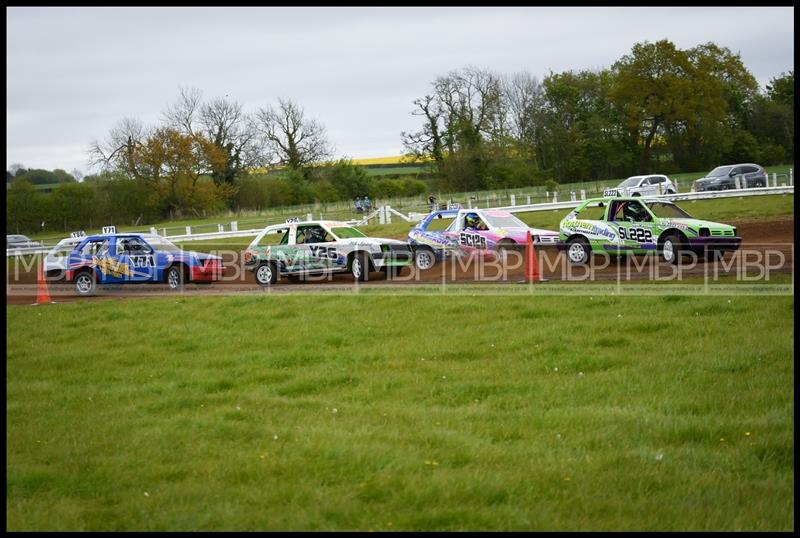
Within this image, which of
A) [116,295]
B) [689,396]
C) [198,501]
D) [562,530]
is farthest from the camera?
[116,295]

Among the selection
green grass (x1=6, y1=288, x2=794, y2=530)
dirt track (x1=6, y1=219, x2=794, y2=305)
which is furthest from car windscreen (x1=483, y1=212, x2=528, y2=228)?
green grass (x1=6, y1=288, x2=794, y2=530)

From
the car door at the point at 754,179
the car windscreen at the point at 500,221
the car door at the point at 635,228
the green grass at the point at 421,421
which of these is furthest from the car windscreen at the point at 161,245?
the car door at the point at 754,179

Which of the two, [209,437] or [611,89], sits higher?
[611,89]

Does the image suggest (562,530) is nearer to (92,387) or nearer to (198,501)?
(198,501)

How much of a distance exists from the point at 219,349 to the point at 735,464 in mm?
7601

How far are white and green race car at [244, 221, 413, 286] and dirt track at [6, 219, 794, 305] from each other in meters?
0.33

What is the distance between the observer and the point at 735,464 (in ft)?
22.2

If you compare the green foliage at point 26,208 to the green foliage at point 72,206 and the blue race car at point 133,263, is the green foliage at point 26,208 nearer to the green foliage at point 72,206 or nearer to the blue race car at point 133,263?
the green foliage at point 72,206

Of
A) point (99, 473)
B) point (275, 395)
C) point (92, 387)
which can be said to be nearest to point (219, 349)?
point (92, 387)

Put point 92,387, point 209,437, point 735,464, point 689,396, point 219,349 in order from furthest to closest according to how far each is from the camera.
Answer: point 219,349
point 92,387
point 689,396
point 209,437
point 735,464

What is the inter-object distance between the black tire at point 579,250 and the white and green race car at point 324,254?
3631 millimetres

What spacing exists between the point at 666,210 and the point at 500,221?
392cm

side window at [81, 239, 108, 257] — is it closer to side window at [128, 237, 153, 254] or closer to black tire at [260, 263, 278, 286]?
side window at [128, 237, 153, 254]

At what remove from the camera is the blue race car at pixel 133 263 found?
21.2 metres
